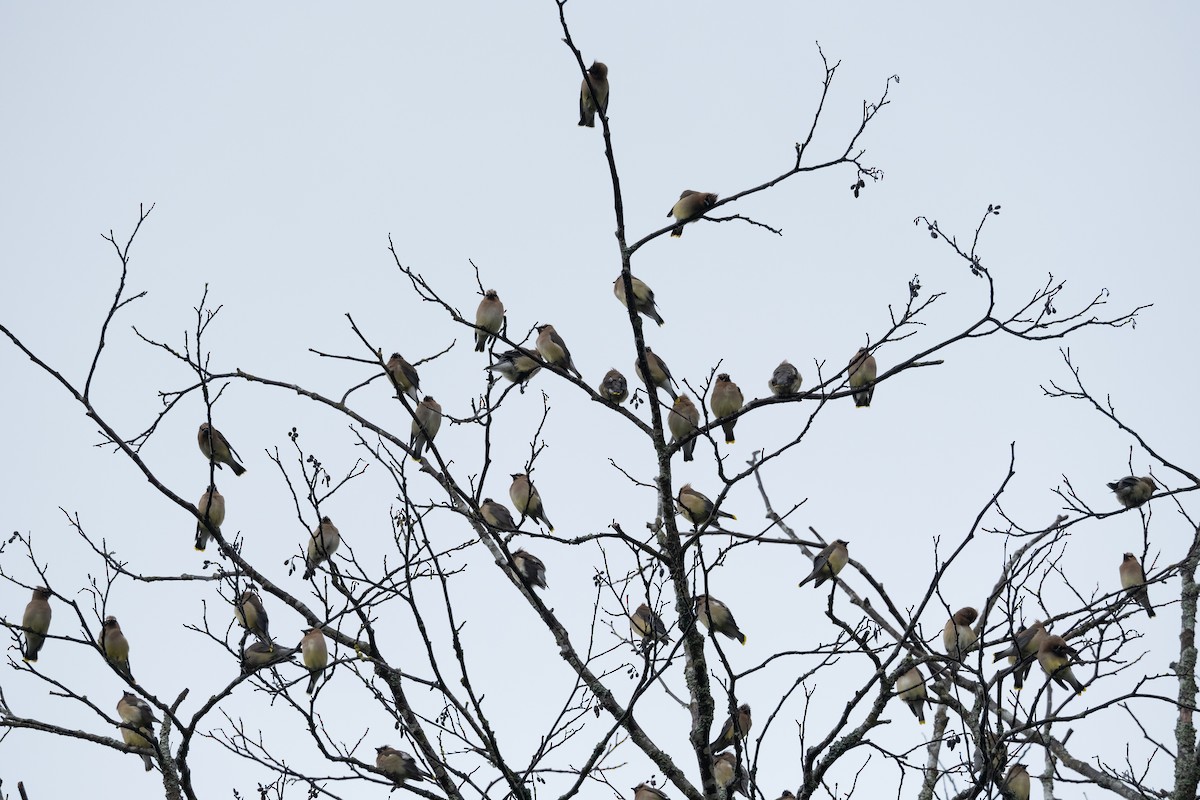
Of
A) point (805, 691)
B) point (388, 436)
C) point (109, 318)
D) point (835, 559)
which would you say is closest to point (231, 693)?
point (388, 436)

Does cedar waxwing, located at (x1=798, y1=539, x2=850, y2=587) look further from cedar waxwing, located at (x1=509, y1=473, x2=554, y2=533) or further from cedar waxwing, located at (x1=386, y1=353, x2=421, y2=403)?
cedar waxwing, located at (x1=386, y1=353, x2=421, y2=403)

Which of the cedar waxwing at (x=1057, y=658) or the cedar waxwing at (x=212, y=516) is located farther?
the cedar waxwing at (x=212, y=516)

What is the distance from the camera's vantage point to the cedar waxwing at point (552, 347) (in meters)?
8.40

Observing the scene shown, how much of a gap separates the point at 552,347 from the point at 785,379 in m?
1.73

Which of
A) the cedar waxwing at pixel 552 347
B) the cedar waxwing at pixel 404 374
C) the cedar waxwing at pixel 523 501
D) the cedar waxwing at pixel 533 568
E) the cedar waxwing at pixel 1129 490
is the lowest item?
the cedar waxwing at pixel 533 568

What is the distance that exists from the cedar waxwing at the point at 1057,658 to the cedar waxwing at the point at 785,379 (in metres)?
2.68

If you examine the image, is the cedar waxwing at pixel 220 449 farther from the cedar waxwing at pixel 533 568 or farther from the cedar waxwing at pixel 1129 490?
the cedar waxwing at pixel 1129 490

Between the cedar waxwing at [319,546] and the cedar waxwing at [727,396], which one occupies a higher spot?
the cedar waxwing at [727,396]

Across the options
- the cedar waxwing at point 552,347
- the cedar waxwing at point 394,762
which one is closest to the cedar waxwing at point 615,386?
the cedar waxwing at point 552,347

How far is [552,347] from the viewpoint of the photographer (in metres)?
8.41

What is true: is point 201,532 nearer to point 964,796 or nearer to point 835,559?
point 835,559

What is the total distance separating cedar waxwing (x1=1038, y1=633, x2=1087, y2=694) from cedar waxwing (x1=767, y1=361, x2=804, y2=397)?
2.68 m

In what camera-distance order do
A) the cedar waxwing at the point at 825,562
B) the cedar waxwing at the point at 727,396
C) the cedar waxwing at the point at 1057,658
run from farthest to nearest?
the cedar waxwing at the point at 727,396 < the cedar waxwing at the point at 825,562 < the cedar waxwing at the point at 1057,658

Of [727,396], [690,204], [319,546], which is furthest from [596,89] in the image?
[319,546]
